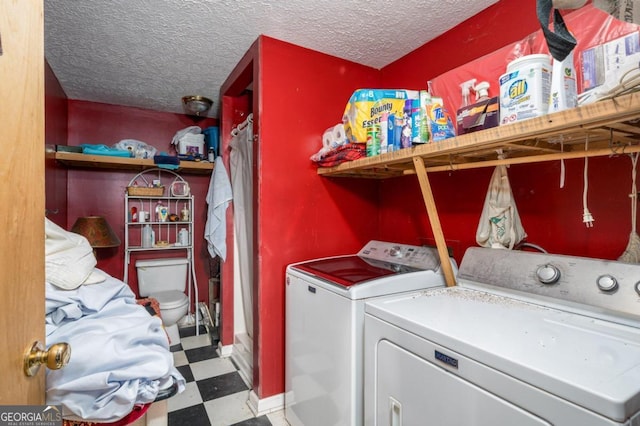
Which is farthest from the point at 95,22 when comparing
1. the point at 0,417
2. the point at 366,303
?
the point at 366,303

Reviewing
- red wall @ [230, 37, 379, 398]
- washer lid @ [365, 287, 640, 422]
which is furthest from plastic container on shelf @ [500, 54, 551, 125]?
red wall @ [230, 37, 379, 398]

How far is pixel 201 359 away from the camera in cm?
256

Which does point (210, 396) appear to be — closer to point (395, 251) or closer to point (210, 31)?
point (395, 251)

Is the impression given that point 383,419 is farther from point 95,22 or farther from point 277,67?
point 95,22

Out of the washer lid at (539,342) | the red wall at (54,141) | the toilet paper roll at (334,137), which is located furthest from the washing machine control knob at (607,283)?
the red wall at (54,141)

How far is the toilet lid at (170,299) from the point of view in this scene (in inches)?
106

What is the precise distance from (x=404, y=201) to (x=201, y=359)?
2.10 metres

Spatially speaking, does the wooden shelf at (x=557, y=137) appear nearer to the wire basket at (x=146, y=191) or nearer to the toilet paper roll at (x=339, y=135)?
the toilet paper roll at (x=339, y=135)

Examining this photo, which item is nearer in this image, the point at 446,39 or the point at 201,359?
the point at 446,39

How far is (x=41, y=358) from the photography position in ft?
2.22

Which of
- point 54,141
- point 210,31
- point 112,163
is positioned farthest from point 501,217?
point 54,141

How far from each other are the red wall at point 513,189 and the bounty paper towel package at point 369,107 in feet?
1.68

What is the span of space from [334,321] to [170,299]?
2038mm

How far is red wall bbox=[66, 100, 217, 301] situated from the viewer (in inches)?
117
